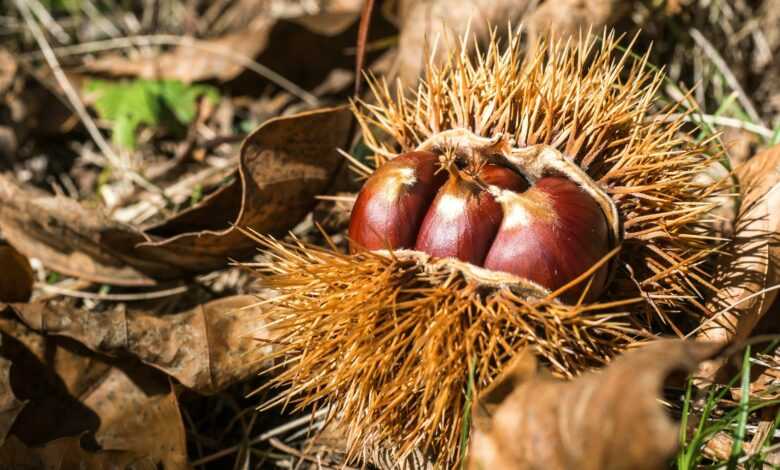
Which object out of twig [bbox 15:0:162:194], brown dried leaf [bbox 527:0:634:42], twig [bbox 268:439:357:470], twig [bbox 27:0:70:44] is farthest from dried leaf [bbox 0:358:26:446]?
twig [bbox 27:0:70:44]

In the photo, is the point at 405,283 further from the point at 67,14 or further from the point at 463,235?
the point at 67,14

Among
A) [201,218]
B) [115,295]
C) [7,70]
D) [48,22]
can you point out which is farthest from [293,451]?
[48,22]

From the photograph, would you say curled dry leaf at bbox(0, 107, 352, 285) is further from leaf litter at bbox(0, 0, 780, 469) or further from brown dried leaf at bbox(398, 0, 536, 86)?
brown dried leaf at bbox(398, 0, 536, 86)

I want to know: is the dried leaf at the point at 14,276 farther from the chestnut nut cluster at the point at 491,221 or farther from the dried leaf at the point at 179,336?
the chestnut nut cluster at the point at 491,221

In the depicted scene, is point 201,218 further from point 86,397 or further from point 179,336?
point 86,397

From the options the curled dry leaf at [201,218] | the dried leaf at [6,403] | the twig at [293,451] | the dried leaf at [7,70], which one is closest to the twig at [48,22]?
the dried leaf at [7,70]
